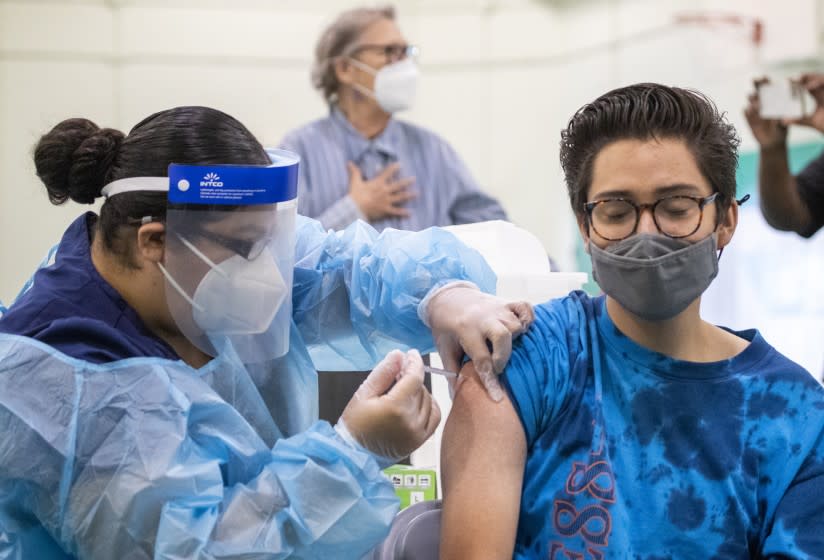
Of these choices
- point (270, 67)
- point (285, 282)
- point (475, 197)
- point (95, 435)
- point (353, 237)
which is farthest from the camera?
point (270, 67)

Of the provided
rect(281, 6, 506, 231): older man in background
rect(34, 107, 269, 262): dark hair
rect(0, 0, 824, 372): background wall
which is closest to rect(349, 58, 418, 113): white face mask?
rect(281, 6, 506, 231): older man in background

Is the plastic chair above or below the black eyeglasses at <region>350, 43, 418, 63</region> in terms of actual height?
below

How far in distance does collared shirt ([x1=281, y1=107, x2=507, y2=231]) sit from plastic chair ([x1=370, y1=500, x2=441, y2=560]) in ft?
5.71

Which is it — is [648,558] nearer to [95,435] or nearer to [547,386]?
[547,386]

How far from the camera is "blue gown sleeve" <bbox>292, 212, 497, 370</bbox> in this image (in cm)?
178

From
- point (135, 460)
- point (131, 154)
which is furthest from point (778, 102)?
point (135, 460)

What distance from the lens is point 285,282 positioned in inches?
65.8

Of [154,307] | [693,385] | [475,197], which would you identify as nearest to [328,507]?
[154,307]

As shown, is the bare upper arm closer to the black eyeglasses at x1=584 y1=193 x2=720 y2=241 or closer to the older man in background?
the black eyeglasses at x1=584 y1=193 x2=720 y2=241

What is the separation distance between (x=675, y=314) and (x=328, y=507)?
1.96 feet

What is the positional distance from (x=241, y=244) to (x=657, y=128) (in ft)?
2.20

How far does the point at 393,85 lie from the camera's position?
11.2 ft

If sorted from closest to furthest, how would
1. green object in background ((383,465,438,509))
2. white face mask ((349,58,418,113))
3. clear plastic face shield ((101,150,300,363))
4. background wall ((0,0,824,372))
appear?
clear plastic face shield ((101,150,300,363)) → green object in background ((383,465,438,509)) → white face mask ((349,58,418,113)) → background wall ((0,0,824,372))

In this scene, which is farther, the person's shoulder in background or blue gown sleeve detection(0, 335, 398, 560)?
the person's shoulder in background
